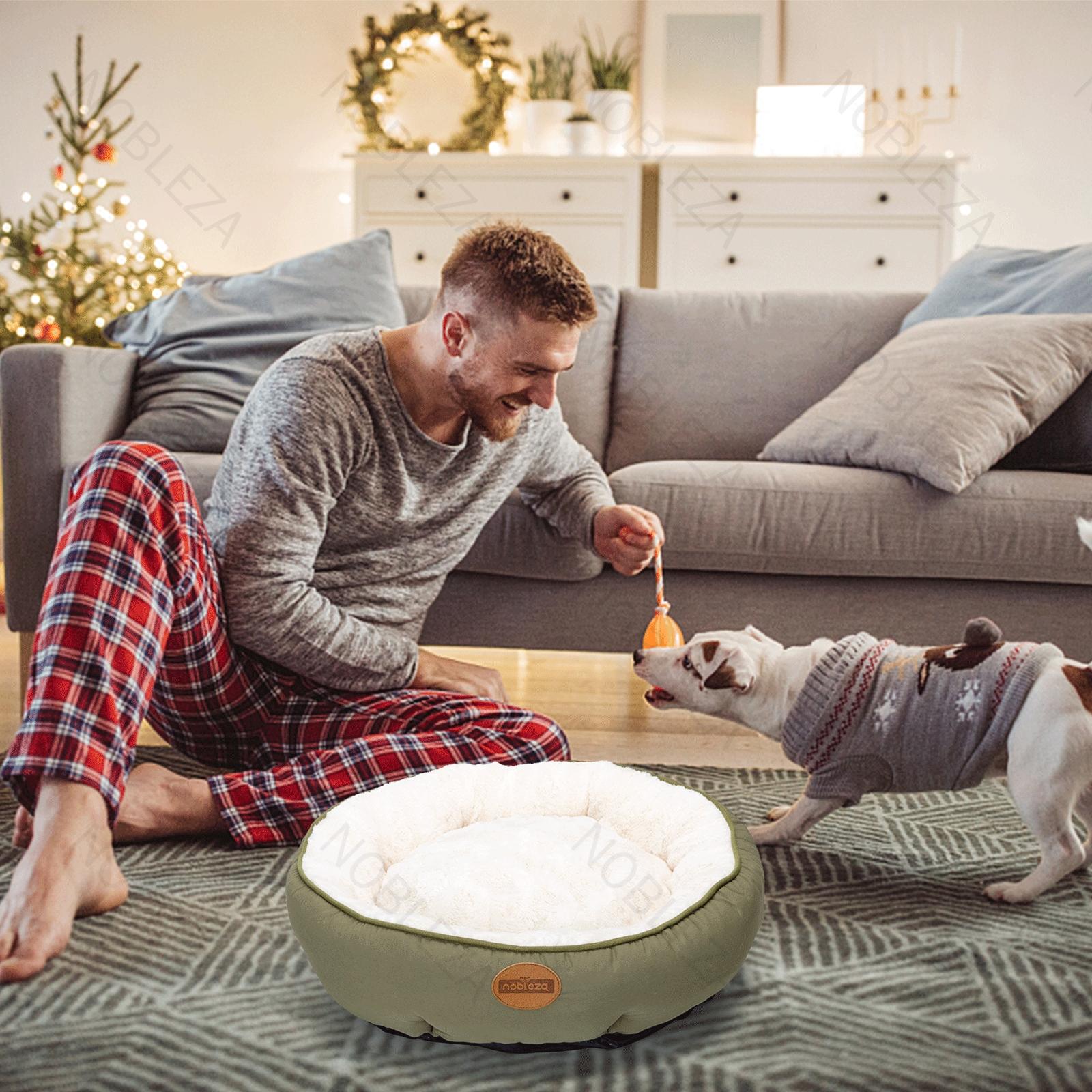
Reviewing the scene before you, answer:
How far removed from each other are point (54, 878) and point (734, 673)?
0.77 metres

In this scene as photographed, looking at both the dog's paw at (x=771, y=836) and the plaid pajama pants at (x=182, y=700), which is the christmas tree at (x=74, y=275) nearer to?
the plaid pajama pants at (x=182, y=700)

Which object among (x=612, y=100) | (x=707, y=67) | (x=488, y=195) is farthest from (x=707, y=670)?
(x=707, y=67)

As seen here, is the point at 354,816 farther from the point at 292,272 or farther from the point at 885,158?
the point at 885,158

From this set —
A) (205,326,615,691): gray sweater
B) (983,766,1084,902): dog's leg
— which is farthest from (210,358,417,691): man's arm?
(983,766,1084,902): dog's leg

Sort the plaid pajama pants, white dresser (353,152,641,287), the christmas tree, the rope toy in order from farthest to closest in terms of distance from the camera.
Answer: white dresser (353,152,641,287) → the christmas tree → the rope toy → the plaid pajama pants

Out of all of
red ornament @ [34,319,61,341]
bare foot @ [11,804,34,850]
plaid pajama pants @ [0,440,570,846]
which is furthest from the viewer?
red ornament @ [34,319,61,341]

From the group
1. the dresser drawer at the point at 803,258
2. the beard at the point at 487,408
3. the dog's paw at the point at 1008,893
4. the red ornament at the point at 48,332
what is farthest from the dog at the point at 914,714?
the dresser drawer at the point at 803,258

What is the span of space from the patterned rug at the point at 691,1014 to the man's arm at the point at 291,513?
0.26m

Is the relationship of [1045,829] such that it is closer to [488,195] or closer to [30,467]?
[30,467]

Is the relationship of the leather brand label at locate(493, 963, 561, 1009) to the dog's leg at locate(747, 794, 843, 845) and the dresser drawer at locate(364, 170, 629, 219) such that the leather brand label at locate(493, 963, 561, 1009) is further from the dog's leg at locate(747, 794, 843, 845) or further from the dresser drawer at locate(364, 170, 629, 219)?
the dresser drawer at locate(364, 170, 629, 219)

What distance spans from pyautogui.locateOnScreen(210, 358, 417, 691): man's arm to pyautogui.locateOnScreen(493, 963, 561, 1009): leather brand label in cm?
63

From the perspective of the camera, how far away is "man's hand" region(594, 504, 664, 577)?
1.71 m

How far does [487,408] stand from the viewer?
4.83 ft

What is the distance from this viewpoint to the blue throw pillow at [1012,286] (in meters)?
2.23
